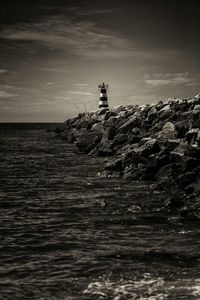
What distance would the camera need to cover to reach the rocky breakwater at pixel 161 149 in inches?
696

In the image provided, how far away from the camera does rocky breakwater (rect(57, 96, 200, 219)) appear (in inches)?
696

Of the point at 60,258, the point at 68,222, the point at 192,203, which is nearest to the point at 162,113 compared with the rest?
the point at 192,203

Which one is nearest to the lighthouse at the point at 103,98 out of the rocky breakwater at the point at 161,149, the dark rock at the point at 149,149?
Answer: the rocky breakwater at the point at 161,149

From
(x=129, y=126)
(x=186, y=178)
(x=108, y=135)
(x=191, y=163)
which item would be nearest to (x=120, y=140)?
(x=129, y=126)

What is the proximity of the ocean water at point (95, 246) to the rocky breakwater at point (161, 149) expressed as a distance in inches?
40.9

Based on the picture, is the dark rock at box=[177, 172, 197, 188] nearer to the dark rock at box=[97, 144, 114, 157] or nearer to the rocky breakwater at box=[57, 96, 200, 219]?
the rocky breakwater at box=[57, 96, 200, 219]

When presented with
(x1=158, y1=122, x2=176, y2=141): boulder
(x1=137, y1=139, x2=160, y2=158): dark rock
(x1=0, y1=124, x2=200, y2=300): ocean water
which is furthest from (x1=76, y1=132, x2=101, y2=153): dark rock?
(x1=0, y1=124, x2=200, y2=300): ocean water

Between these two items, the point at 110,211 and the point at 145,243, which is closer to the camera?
the point at 145,243

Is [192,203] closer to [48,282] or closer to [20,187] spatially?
[48,282]

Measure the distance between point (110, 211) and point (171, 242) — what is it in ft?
13.3

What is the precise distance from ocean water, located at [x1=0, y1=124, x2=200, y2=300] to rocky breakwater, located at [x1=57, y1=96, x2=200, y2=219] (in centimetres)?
104

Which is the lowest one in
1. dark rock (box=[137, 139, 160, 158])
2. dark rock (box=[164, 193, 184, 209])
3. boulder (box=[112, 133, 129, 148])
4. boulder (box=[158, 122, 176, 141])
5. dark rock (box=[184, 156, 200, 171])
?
dark rock (box=[164, 193, 184, 209])

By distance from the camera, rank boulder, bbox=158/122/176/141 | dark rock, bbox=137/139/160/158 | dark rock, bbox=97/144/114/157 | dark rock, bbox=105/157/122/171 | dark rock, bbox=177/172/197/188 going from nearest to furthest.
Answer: dark rock, bbox=177/172/197/188 < dark rock, bbox=137/139/160/158 < dark rock, bbox=105/157/122/171 < boulder, bbox=158/122/176/141 < dark rock, bbox=97/144/114/157

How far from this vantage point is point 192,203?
49.9ft
